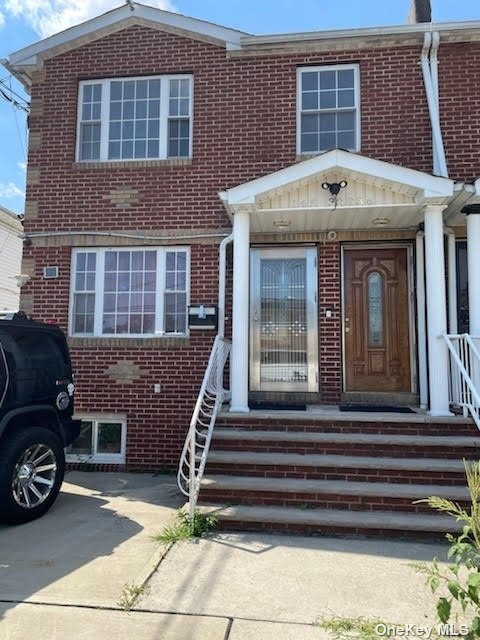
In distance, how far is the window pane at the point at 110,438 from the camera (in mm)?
7426

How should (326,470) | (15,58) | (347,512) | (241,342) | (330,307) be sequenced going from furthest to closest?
(15,58) → (330,307) → (241,342) → (326,470) → (347,512)

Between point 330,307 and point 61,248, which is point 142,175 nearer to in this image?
point 61,248

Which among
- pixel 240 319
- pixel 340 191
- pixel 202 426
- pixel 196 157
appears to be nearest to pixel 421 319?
pixel 340 191

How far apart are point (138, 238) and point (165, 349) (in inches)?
70.3

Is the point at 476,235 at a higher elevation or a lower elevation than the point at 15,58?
lower

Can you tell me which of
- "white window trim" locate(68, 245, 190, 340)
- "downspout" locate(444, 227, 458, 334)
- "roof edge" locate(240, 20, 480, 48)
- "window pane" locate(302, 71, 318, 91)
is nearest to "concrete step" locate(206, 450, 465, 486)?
"downspout" locate(444, 227, 458, 334)

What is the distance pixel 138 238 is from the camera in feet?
25.3

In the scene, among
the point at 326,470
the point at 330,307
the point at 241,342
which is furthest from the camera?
the point at 330,307

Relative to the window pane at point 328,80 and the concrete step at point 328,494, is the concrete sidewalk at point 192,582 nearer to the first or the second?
the concrete step at point 328,494

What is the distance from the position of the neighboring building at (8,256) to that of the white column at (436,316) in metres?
11.4

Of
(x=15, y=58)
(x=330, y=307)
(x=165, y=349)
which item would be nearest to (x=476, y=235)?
(x=330, y=307)

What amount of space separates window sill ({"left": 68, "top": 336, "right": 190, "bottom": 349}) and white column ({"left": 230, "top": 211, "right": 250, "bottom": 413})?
1.52 meters

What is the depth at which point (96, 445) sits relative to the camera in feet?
24.5

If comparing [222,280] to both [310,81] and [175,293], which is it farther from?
[310,81]
